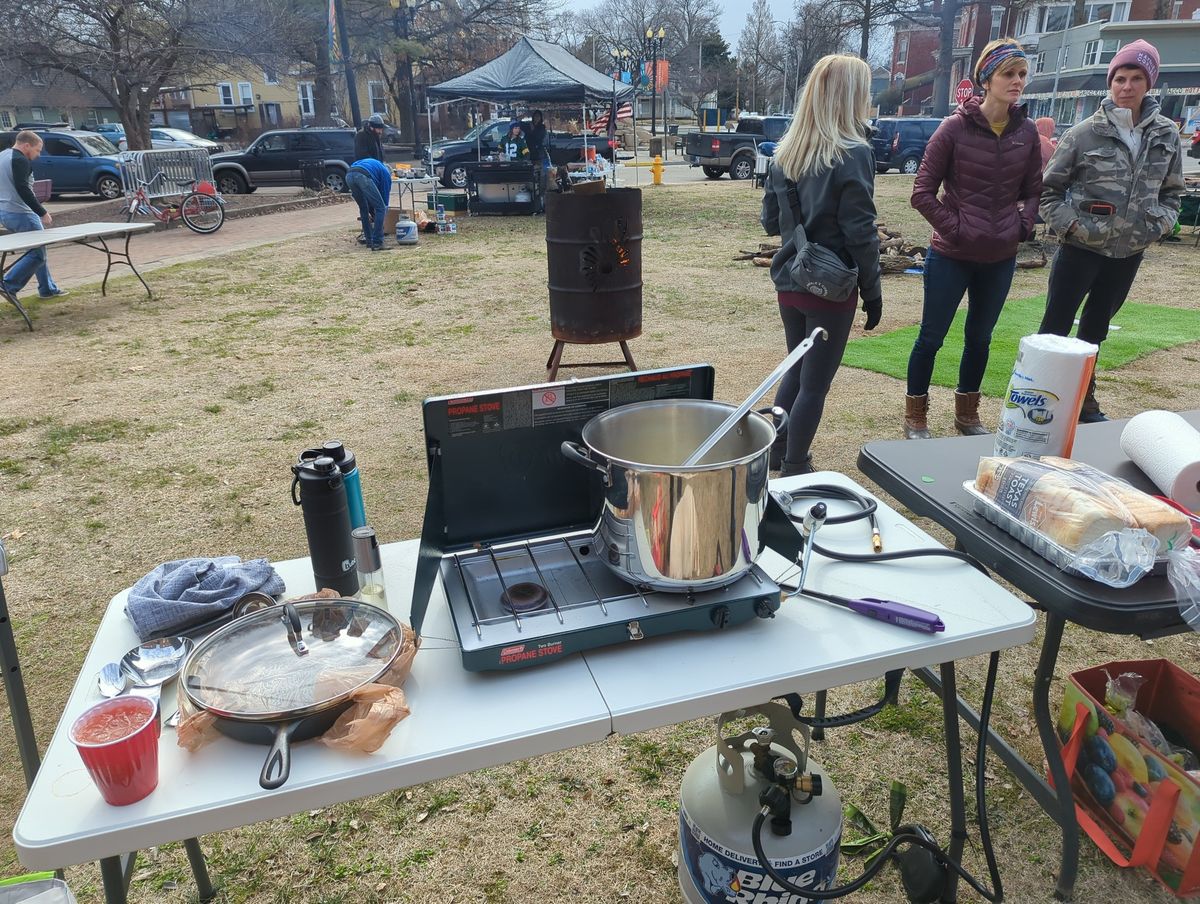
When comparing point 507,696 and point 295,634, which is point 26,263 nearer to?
point 295,634

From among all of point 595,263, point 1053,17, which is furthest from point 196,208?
point 1053,17

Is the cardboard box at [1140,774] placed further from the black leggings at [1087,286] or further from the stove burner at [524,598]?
the black leggings at [1087,286]

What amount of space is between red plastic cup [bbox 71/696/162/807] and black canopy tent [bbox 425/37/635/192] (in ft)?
47.7

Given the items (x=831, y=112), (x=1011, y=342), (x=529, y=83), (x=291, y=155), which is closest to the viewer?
(x=831, y=112)

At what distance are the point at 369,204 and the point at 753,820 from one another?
34.8ft

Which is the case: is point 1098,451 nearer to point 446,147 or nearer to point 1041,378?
point 1041,378

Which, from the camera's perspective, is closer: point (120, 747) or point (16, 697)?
point (120, 747)

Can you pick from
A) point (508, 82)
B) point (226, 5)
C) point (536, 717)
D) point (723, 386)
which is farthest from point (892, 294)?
point (226, 5)

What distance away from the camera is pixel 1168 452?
1.60 meters

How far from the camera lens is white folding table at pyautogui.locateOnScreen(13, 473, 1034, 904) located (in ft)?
3.19

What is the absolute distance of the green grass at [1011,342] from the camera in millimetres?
5641

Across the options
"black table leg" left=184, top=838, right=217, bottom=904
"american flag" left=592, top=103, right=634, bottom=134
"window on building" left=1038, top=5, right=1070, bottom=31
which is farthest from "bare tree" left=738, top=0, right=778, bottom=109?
"black table leg" left=184, top=838, right=217, bottom=904

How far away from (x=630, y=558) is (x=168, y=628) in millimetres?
778

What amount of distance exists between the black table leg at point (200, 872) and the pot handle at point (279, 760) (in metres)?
1.11
